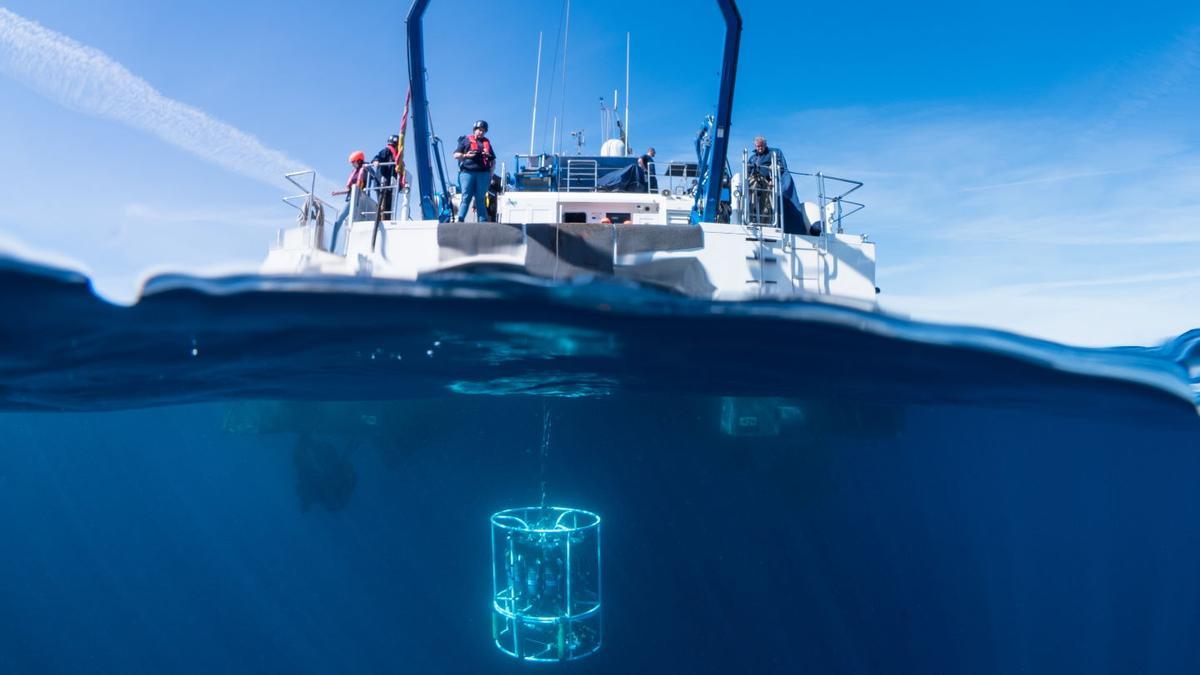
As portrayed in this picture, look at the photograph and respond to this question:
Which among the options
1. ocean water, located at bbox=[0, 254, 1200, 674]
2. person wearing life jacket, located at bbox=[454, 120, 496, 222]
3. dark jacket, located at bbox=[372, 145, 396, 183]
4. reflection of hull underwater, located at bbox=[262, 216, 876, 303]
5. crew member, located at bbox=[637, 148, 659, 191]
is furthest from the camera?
crew member, located at bbox=[637, 148, 659, 191]

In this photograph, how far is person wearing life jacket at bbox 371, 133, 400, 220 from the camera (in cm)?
1172

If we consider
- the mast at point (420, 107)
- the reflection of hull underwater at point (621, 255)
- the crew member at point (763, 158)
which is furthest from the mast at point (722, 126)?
the mast at point (420, 107)

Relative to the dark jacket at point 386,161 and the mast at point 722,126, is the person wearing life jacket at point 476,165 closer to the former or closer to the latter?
the dark jacket at point 386,161

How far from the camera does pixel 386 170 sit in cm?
1231

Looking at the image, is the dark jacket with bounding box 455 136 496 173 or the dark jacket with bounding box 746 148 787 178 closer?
the dark jacket with bounding box 746 148 787 178

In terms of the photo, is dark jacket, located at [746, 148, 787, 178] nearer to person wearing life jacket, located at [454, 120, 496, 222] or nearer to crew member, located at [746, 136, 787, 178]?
crew member, located at [746, 136, 787, 178]

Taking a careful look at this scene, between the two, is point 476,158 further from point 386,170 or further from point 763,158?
point 763,158

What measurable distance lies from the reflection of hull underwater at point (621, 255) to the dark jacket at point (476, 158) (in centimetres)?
205

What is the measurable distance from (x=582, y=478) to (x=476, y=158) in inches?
1288

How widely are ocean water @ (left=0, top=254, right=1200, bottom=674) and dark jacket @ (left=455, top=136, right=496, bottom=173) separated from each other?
9.80ft

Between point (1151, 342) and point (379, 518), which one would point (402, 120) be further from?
point (379, 518)

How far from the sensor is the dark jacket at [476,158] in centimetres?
1122

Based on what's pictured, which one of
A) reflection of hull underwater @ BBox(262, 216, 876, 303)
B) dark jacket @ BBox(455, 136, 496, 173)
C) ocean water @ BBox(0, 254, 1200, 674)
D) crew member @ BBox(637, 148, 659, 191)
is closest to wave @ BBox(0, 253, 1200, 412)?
ocean water @ BBox(0, 254, 1200, 674)

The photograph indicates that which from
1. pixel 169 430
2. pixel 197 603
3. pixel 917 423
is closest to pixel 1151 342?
pixel 917 423
